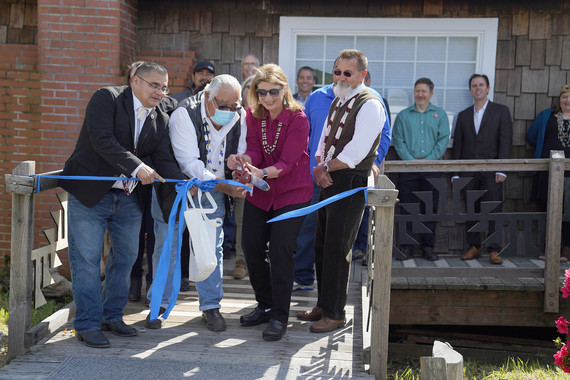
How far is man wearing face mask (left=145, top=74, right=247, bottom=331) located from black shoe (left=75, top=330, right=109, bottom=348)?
0.46 m

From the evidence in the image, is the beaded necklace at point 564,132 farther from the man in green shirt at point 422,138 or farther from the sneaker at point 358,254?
the sneaker at point 358,254

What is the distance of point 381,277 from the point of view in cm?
408

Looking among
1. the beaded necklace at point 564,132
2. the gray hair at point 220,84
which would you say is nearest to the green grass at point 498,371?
the beaded necklace at point 564,132

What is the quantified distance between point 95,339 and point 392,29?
5.22 m

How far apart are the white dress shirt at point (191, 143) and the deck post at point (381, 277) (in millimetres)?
1131

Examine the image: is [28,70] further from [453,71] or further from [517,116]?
[517,116]

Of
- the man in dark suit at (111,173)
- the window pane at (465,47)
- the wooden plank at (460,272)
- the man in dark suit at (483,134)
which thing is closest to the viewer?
the man in dark suit at (111,173)

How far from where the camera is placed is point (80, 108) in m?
7.55

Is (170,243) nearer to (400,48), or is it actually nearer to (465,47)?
(400,48)

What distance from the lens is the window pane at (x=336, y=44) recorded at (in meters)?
7.97

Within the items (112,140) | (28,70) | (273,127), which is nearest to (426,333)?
(273,127)

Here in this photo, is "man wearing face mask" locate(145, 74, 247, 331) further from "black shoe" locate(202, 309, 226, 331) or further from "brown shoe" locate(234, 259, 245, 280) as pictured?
"brown shoe" locate(234, 259, 245, 280)

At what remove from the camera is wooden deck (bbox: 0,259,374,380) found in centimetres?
402

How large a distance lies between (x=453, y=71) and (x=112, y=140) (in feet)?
16.4
